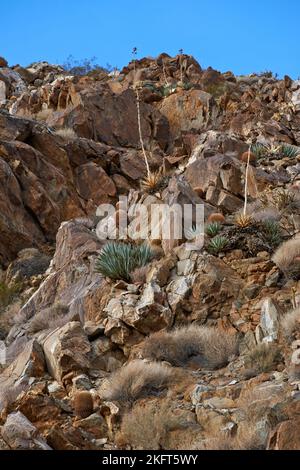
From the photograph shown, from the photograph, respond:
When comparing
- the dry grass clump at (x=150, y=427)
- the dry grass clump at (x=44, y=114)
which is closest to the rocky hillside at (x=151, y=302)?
the dry grass clump at (x=150, y=427)

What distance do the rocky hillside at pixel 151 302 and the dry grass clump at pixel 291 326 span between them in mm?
22

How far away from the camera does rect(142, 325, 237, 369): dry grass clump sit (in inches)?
361

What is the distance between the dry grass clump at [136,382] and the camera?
26.8 feet

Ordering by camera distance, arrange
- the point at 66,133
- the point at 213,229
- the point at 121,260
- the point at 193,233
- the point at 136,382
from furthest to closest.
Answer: the point at 66,133 → the point at 213,229 → the point at 193,233 → the point at 121,260 → the point at 136,382

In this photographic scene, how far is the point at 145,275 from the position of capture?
11102 millimetres

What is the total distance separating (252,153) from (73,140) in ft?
20.2

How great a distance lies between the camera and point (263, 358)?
852cm

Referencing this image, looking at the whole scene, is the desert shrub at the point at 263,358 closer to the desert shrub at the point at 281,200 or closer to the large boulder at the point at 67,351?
the large boulder at the point at 67,351

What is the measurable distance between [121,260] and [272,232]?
3.01 meters

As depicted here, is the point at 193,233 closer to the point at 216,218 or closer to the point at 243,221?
the point at 243,221

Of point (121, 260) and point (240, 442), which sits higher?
point (121, 260)

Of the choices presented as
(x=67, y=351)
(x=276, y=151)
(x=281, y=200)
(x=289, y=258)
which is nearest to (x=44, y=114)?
(x=276, y=151)
